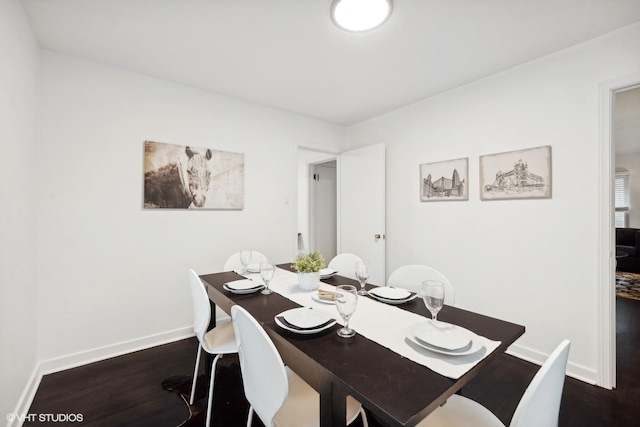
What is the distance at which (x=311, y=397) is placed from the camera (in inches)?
46.1

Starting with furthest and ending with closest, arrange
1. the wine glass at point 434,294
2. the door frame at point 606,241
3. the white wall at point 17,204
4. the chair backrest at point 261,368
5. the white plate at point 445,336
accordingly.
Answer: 1. the door frame at point 606,241
2. the white wall at point 17,204
3. the wine glass at point 434,294
4. the white plate at point 445,336
5. the chair backrest at point 261,368

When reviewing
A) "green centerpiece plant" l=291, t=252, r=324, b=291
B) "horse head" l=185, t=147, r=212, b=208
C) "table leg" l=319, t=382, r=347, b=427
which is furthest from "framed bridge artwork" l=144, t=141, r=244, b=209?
"table leg" l=319, t=382, r=347, b=427

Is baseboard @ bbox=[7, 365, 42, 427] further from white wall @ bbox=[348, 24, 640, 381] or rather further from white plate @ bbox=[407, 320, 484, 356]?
white wall @ bbox=[348, 24, 640, 381]

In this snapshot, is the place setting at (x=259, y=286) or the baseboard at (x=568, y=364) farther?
the baseboard at (x=568, y=364)

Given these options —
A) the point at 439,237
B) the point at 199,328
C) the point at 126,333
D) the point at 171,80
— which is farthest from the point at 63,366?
the point at 439,237

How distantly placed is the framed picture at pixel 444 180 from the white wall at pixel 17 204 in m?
3.21

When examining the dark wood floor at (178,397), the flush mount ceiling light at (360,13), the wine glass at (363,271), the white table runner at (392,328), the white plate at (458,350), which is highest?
→ the flush mount ceiling light at (360,13)

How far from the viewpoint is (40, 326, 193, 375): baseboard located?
2.09 m

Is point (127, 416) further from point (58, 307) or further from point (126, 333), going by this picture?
point (58, 307)

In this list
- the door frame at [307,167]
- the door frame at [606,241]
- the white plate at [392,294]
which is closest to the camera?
the white plate at [392,294]

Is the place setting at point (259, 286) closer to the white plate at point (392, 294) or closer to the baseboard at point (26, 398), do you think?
the white plate at point (392, 294)

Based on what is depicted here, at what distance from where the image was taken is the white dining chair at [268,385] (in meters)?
0.89

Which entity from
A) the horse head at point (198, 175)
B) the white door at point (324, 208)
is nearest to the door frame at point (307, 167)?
the white door at point (324, 208)

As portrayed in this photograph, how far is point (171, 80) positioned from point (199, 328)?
2.29 m
